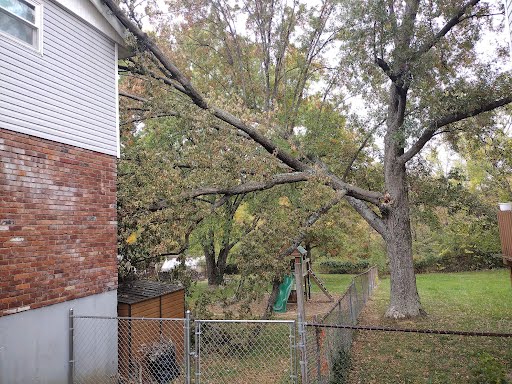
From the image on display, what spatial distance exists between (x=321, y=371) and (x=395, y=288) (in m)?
8.51

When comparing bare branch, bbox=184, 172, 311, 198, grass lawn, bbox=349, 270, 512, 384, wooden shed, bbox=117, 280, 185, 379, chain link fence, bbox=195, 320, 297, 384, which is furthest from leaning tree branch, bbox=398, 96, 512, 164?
wooden shed, bbox=117, 280, 185, 379

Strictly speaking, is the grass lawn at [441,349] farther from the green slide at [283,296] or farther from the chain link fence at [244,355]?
the green slide at [283,296]

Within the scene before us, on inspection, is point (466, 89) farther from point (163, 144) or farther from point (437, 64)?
point (163, 144)

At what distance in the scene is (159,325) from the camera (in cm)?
831

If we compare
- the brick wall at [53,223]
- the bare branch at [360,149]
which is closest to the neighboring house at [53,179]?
the brick wall at [53,223]

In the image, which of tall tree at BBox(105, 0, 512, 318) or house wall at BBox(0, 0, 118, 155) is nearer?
house wall at BBox(0, 0, 118, 155)

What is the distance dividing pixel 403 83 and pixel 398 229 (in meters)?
4.87

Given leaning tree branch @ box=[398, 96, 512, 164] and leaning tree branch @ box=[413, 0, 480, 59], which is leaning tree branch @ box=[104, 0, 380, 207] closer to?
leaning tree branch @ box=[398, 96, 512, 164]

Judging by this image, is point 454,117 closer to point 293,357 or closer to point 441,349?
point 441,349

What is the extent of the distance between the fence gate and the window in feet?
14.6

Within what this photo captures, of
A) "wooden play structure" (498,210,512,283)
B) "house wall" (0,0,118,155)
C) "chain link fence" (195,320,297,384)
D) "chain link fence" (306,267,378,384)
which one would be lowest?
"chain link fence" (195,320,297,384)

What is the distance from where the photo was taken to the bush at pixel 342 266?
33.8m

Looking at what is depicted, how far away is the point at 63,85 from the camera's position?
22.4 feet

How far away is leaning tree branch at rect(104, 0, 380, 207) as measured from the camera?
8.36 m
